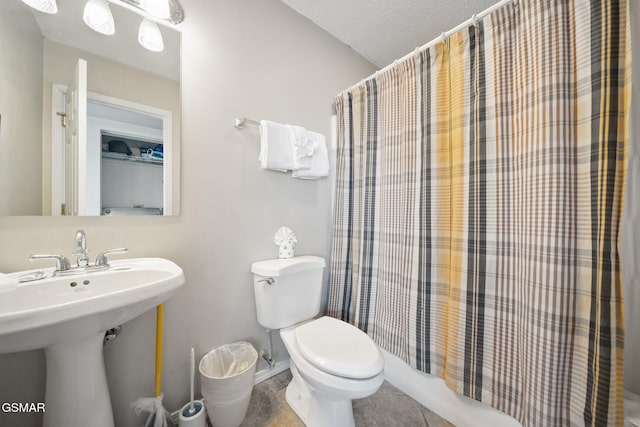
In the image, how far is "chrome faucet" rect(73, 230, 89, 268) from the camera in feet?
2.81

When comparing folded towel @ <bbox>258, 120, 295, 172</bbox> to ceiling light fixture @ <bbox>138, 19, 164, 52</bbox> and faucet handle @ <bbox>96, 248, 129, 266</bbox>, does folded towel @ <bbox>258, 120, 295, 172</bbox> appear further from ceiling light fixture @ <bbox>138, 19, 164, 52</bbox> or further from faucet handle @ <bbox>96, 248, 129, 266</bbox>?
faucet handle @ <bbox>96, 248, 129, 266</bbox>

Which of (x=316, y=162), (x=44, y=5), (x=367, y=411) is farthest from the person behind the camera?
(x=316, y=162)

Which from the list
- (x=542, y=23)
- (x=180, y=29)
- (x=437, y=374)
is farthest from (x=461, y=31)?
(x=437, y=374)

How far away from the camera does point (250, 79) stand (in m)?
1.34

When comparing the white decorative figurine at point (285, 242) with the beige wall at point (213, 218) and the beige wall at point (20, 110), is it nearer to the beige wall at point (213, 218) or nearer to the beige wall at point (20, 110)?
the beige wall at point (213, 218)

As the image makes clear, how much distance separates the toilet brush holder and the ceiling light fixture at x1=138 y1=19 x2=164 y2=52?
1.62 m

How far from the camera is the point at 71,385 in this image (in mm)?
731

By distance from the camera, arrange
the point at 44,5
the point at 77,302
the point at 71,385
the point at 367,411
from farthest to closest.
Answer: the point at 367,411 → the point at 44,5 → the point at 71,385 → the point at 77,302

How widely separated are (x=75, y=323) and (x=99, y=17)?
3.90 ft

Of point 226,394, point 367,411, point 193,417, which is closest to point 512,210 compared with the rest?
point 367,411

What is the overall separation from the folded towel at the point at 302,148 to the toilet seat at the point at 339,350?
0.91m

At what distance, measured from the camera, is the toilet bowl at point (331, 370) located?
2.92 ft

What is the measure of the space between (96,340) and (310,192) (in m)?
1.22

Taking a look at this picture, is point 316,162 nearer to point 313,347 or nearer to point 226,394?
point 313,347
